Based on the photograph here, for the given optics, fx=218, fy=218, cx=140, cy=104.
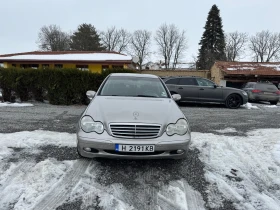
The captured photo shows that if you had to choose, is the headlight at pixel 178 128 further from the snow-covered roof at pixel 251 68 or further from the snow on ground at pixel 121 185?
the snow-covered roof at pixel 251 68

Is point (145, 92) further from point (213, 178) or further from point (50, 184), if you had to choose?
point (50, 184)

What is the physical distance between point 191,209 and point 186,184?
0.59 metres

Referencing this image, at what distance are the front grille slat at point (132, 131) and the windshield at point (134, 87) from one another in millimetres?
1321

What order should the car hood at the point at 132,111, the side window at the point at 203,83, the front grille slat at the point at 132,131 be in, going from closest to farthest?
the front grille slat at the point at 132,131
the car hood at the point at 132,111
the side window at the point at 203,83

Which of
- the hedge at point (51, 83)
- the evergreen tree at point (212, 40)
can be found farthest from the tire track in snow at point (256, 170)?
the evergreen tree at point (212, 40)

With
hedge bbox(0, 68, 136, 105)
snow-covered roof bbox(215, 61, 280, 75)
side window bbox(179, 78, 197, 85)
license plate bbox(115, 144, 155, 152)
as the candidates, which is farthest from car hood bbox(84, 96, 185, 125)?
snow-covered roof bbox(215, 61, 280, 75)

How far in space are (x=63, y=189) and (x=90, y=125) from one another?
0.95 meters

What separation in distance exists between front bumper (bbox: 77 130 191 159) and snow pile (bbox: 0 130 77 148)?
1.49 m

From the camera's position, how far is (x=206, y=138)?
509 cm

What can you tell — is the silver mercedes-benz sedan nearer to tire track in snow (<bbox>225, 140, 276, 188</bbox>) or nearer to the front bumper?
the front bumper

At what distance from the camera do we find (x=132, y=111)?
11.3 feet

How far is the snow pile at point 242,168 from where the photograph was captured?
114 inches

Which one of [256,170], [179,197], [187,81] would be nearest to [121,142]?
[179,197]

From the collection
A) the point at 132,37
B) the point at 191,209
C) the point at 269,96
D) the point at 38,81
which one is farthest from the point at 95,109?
the point at 132,37
